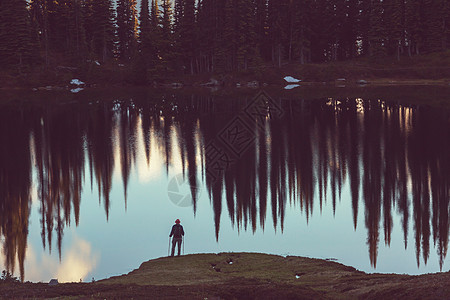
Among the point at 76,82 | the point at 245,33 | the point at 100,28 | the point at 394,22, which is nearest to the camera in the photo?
the point at 76,82

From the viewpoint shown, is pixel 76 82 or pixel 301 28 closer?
pixel 76 82

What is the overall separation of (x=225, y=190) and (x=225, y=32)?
108 m

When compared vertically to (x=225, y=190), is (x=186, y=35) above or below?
above

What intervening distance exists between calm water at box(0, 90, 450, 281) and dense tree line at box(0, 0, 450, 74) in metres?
64.5

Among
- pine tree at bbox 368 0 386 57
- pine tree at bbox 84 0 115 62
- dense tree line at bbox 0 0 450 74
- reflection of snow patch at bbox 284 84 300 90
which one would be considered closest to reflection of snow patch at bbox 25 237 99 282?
reflection of snow patch at bbox 284 84 300 90

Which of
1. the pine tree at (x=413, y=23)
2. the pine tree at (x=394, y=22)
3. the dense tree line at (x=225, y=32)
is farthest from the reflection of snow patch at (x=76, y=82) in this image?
the pine tree at (x=413, y=23)

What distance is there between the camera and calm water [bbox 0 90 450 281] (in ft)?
94.8

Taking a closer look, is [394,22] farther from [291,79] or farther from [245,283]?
[245,283]

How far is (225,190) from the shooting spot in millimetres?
41188

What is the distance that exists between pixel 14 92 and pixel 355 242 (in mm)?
113096

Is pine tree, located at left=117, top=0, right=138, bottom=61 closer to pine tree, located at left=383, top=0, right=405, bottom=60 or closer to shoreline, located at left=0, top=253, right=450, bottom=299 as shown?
pine tree, located at left=383, top=0, right=405, bottom=60

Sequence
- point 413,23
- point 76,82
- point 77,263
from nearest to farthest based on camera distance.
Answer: point 77,263, point 76,82, point 413,23

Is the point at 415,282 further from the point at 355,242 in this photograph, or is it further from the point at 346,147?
the point at 346,147

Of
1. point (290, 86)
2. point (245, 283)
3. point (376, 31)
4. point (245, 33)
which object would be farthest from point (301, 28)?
point (245, 283)
